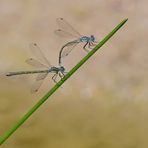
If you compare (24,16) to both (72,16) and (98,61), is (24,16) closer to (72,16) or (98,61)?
(72,16)

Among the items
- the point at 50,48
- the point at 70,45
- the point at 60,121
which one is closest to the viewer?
the point at 70,45

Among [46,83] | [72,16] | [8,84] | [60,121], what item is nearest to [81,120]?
[60,121]

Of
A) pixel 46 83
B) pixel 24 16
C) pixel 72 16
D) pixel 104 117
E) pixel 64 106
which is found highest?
pixel 24 16

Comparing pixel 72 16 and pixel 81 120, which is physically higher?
pixel 72 16

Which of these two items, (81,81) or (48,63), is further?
(81,81)

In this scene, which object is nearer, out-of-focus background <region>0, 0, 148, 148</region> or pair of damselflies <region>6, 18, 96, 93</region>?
pair of damselflies <region>6, 18, 96, 93</region>

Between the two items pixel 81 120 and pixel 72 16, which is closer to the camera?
pixel 81 120

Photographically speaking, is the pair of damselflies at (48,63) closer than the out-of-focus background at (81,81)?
Yes

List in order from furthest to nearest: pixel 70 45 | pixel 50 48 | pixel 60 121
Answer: pixel 50 48 → pixel 60 121 → pixel 70 45
